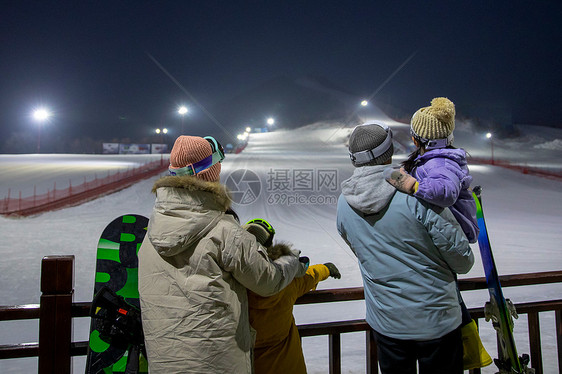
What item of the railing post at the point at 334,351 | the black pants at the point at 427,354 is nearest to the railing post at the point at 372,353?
the railing post at the point at 334,351

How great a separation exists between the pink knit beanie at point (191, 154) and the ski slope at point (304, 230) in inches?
109

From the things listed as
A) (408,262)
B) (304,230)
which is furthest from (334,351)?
(304,230)

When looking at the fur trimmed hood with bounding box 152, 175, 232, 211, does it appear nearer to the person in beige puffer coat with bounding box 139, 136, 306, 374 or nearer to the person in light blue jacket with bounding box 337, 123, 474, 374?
the person in beige puffer coat with bounding box 139, 136, 306, 374

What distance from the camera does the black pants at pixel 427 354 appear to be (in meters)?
1.76

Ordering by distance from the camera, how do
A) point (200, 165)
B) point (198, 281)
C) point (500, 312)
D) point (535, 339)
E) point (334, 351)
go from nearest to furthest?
Result: point (198, 281)
point (200, 165)
point (500, 312)
point (334, 351)
point (535, 339)

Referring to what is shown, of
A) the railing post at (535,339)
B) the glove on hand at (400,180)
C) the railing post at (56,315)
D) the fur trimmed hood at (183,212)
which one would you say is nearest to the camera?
the fur trimmed hood at (183,212)

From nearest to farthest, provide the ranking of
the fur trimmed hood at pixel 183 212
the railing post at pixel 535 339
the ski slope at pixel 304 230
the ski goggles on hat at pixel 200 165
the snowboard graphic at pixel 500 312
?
the fur trimmed hood at pixel 183 212
the ski goggles on hat at pixel 200 165
the snowboard graphic at pixel 500 312
the railing post at pixel 535 339
the ski slope at pixel 304 230

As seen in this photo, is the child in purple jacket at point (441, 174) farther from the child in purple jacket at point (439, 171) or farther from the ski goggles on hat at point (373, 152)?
the ski goggles on hat at point (373, 152)

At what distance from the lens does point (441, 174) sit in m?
1.86

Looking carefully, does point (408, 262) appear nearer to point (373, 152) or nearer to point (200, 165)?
point (373, 152)

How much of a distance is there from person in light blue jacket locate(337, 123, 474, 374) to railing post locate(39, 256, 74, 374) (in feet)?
4.61

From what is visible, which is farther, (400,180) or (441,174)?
(441,174)

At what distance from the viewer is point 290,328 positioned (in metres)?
1.92

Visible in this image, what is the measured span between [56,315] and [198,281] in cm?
90
